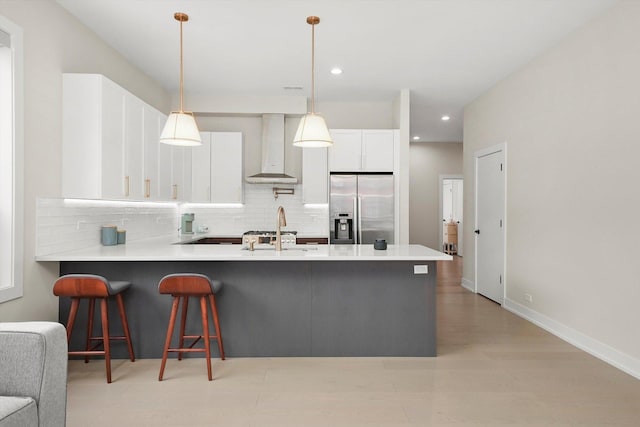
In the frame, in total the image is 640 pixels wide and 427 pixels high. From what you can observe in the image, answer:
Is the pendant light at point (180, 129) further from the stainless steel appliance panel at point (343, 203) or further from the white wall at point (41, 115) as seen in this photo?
the stainless steel appliance panel at point (343, 203)

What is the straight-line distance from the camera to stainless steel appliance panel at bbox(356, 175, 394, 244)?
5.56m

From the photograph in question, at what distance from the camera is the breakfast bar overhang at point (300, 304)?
11.2 feet

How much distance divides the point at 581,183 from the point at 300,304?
276 centimetres

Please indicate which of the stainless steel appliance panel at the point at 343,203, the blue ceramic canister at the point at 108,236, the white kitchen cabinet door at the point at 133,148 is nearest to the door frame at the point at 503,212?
the stainless steel appliance panel at the point at 343,203

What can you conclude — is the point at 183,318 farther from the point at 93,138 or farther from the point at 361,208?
the point at 361,208

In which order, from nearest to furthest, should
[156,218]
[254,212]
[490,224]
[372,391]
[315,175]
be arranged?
1. [372,391]
2. [156,218]
3. [490,224]
4. [315,175]
5. [254,212]

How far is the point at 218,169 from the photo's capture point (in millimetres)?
5918

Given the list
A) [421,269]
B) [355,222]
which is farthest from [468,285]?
[421,269]

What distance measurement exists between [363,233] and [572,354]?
2.71m

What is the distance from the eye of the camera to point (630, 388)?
2893mm

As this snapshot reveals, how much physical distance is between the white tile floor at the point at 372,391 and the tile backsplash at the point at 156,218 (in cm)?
106

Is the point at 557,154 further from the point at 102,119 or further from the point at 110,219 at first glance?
the point at 110,219

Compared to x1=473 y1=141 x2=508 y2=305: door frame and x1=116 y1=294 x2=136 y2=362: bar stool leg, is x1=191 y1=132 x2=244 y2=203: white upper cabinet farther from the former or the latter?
x1=473 y1=141 x2=508 y2=305: door frame

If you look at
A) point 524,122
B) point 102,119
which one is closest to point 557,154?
point 524,122
